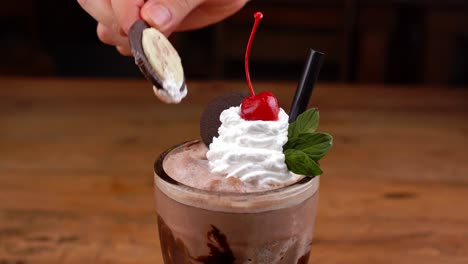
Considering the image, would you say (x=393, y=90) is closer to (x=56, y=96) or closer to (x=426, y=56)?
(x=56, y=96)

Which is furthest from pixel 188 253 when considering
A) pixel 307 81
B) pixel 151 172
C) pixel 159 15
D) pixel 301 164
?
pixel 151 172

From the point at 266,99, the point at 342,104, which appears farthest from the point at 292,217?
the point at 342,104

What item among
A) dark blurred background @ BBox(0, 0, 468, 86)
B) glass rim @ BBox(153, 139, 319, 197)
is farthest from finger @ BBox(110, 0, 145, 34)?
dark blurred background @ BBox(0, 0, 468, 86)

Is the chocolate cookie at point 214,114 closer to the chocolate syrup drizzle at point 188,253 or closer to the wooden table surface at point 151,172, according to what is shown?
the chocolate syrup drizzle at point 188,253

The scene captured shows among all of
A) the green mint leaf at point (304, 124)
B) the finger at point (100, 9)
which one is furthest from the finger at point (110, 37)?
the green mint leaf at point (304, 124)

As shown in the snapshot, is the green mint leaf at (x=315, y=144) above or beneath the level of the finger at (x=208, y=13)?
beneath

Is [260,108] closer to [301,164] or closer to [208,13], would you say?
[301,164]
